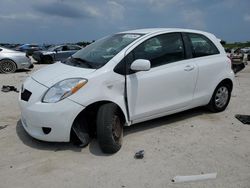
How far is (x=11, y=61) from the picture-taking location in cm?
1312

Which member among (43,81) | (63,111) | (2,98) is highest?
(43,81)

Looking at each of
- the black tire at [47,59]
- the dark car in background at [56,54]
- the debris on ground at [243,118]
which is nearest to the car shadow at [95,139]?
the debris on ground at [243,118]

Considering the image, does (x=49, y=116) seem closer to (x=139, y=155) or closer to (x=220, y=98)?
(x=139, y=155)

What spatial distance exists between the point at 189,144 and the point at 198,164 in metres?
0.65

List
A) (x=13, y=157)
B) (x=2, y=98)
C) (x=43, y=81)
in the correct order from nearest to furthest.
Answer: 1. (x=13, y=157)
2. (x=43, y=81)
3. (x=2, y=98)

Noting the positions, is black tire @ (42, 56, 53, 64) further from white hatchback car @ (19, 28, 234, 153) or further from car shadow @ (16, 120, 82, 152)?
car shadow @ (16, 120, 82, 152)

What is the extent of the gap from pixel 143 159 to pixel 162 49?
1.88 m

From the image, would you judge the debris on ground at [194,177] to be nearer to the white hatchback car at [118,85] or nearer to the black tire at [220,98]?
the white hatchback car at [118,85]

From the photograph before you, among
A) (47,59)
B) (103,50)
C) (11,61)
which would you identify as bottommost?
(47,59)

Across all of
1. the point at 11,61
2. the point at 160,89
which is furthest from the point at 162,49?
the point at 11,61

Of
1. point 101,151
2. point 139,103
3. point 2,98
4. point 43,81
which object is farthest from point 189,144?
point 2,98

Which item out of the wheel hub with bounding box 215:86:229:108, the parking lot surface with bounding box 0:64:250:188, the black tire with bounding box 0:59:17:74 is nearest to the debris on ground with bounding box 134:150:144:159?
the parking lot surface with bounding box 0:64:250:188

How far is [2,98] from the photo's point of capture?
748 centimetres

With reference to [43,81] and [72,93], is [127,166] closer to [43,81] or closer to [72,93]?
[72,93]
